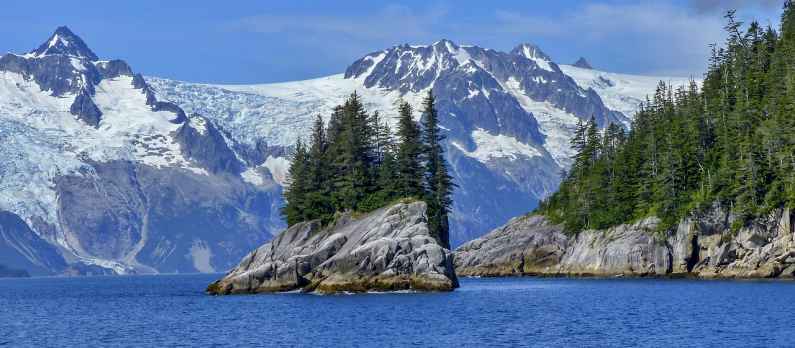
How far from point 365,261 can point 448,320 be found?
106 feet

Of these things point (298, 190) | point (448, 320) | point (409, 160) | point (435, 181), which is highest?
point (409, 160)

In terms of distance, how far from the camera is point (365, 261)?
127938 mm

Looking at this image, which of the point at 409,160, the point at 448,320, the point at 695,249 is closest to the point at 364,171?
the point at 409,160

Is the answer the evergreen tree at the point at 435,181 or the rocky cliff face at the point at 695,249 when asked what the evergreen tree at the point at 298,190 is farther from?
the rocky cliff face at the point at 695,249

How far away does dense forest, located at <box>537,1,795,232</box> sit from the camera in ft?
502

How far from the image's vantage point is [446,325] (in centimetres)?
9262

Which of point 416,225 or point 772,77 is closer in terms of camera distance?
point 416,225

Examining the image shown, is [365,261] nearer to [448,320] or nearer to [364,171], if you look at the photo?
[364,171]

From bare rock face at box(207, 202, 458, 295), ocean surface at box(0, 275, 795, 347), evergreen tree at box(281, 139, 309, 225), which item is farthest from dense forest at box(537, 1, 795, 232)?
evergreen tree at box(281, 139, 309, 225)

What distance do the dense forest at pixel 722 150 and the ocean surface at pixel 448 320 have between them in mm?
21978

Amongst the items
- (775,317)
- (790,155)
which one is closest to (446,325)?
(775,317)

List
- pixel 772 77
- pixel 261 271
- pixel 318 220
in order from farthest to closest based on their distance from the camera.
A: pixel 772 77 < pixel 318 220 < pixel 261 271

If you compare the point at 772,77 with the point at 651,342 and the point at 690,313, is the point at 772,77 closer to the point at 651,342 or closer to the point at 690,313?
the point at 690,313

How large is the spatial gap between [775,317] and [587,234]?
4022 inches
